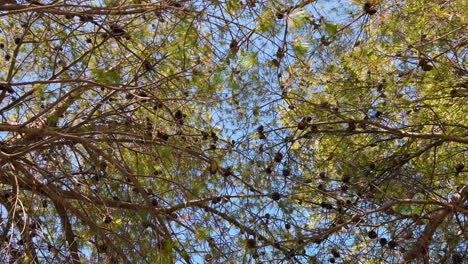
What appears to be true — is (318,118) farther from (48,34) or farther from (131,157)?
(48,34)

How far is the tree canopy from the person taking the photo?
3021 mm

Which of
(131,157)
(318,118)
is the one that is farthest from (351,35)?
(131,157)

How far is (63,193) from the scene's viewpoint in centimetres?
319

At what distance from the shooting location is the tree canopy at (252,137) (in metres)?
3.02

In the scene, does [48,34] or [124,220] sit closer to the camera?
[124,220]

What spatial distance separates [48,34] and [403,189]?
9.06 ft

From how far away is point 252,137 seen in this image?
3.72 meters

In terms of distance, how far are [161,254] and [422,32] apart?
7.38 feet

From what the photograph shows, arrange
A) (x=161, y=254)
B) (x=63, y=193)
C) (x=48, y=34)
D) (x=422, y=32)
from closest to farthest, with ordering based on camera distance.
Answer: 1. (x=161, y=254)
2. (x=63, y=193)
3. (x=422, y=32)
4. (x=48, y=34)

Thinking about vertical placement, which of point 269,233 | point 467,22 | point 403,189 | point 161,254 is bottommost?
point 161,254

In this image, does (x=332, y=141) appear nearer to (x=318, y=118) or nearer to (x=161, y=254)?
(x=318, y=118)

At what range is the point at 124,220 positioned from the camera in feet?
10.8

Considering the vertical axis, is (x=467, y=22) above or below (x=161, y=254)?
above

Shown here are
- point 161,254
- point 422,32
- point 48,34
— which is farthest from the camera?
point 48,34
